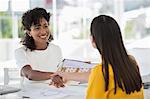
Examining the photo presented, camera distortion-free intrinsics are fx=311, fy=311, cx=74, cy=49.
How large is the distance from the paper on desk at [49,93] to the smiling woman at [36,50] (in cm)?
25

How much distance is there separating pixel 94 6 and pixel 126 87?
14.3 feet

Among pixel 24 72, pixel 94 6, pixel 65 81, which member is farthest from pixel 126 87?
pixel 94 6

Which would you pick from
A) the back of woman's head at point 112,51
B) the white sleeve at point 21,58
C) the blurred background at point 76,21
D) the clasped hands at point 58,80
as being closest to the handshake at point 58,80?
the clasped hands at point 58,80

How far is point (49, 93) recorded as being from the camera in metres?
1.52

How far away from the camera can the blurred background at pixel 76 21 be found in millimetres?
5238

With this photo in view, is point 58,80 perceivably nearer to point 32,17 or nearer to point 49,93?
point 49,93

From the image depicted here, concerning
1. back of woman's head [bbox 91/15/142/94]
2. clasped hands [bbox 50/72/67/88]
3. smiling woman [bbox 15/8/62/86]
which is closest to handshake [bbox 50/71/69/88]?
clasped hands [bbox 50/72/67/88]

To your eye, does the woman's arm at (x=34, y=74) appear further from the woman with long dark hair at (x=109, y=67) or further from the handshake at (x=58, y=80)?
the woman with long dark hair at (x=109, y=67)

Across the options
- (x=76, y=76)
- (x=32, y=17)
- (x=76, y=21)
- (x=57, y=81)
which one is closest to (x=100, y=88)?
(x=76, y=76)

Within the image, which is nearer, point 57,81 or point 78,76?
point 78,76

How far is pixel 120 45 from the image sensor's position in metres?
1.21

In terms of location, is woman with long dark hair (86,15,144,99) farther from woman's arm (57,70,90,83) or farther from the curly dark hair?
the curly dark hair

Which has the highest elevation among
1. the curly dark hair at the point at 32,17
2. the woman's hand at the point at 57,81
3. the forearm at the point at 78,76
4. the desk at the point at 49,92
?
the curly dark hair at the point at 32,17

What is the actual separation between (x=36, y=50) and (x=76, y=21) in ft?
11.6
